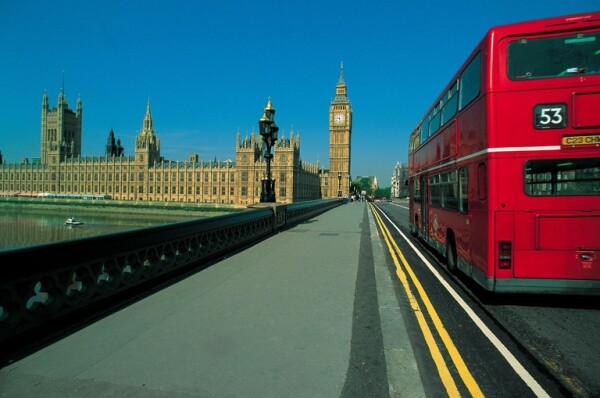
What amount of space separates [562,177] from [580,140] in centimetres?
56

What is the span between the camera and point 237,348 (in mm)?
3824

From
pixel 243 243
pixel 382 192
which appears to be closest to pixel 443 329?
pixel 243 243

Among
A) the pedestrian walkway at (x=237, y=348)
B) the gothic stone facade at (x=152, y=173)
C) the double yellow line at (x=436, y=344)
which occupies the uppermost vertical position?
the gothic stone facade at (x=152, y=173)

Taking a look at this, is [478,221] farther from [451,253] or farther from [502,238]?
[451,253]

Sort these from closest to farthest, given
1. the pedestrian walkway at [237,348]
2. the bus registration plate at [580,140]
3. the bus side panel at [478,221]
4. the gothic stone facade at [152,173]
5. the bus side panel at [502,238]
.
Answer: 1. the pedestrian walkway at [237,348]
2. the bus registration plate at [580,140]
3. the bus side panel at [502,238]
4. the bus side panel at [478,221]
5. the gothic stone facade at [152,173]

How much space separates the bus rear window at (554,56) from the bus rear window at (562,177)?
128 centimetres

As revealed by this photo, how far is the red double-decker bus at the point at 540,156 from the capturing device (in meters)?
5.12

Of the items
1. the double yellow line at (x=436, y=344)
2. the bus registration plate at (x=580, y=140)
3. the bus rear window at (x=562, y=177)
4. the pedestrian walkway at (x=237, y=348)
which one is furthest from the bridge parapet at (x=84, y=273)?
the bus registration plate at (x=580, y=140)

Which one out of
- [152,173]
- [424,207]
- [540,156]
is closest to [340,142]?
[152,173]

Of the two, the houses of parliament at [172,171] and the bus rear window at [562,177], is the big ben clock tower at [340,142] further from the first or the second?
the bus rear window at [562,177]

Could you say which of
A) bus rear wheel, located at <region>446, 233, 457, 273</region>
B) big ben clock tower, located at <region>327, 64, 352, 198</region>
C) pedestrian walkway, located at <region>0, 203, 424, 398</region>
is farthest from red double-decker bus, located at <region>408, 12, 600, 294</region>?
big ben clock tower, located at <region>327, 64, 352, 198</region>

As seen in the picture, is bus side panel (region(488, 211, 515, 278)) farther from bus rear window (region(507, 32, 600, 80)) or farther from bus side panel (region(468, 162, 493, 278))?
bus rear window (region(507, 32, 600, 80))

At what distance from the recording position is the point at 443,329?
475cm

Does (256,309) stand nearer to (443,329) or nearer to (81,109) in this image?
(443,329)
